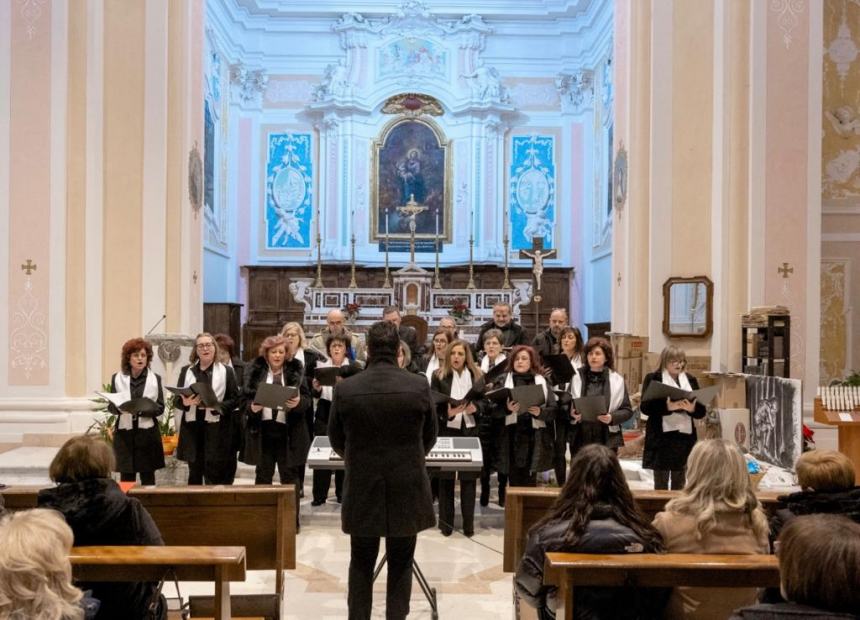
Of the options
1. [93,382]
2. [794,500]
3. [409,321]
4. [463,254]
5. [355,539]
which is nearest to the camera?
[794,500]

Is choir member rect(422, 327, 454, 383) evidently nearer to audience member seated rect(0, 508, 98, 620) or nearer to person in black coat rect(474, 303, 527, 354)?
person in black coat rect(474, 303, 527, 354)

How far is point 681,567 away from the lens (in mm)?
2975

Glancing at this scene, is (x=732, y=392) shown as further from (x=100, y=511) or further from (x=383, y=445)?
(x=100, y=511)

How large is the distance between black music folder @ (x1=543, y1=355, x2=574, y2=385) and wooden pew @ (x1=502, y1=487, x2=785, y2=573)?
221cm

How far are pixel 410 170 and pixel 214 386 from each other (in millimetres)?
13491

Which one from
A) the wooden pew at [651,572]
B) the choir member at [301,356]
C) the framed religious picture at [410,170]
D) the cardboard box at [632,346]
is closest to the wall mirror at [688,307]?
the cardboard box at [632,346]

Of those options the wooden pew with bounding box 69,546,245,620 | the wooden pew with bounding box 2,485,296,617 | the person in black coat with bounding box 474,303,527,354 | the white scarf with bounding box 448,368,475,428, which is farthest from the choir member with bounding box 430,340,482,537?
the wooden pew with bounding box 69,546,245,620

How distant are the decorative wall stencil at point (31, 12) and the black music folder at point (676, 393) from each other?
7666mm

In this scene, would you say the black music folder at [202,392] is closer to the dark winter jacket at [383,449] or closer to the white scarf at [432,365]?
the white scarf at [432,365]

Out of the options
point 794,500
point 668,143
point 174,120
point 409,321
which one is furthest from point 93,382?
point 794,500

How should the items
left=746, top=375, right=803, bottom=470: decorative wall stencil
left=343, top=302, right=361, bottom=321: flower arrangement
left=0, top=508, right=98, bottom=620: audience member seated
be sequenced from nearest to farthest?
left=0, top=508, right=98, bottom=620: audience member seated
left=746, top=375, right=803, bottom=470: decorative wall stencil
left=343, top=302, right=361, bottom=321: flower arrangement

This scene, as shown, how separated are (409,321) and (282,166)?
7.63 m

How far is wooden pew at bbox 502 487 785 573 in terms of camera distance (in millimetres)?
4652

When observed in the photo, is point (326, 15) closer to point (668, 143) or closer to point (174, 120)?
point (174, 120)
